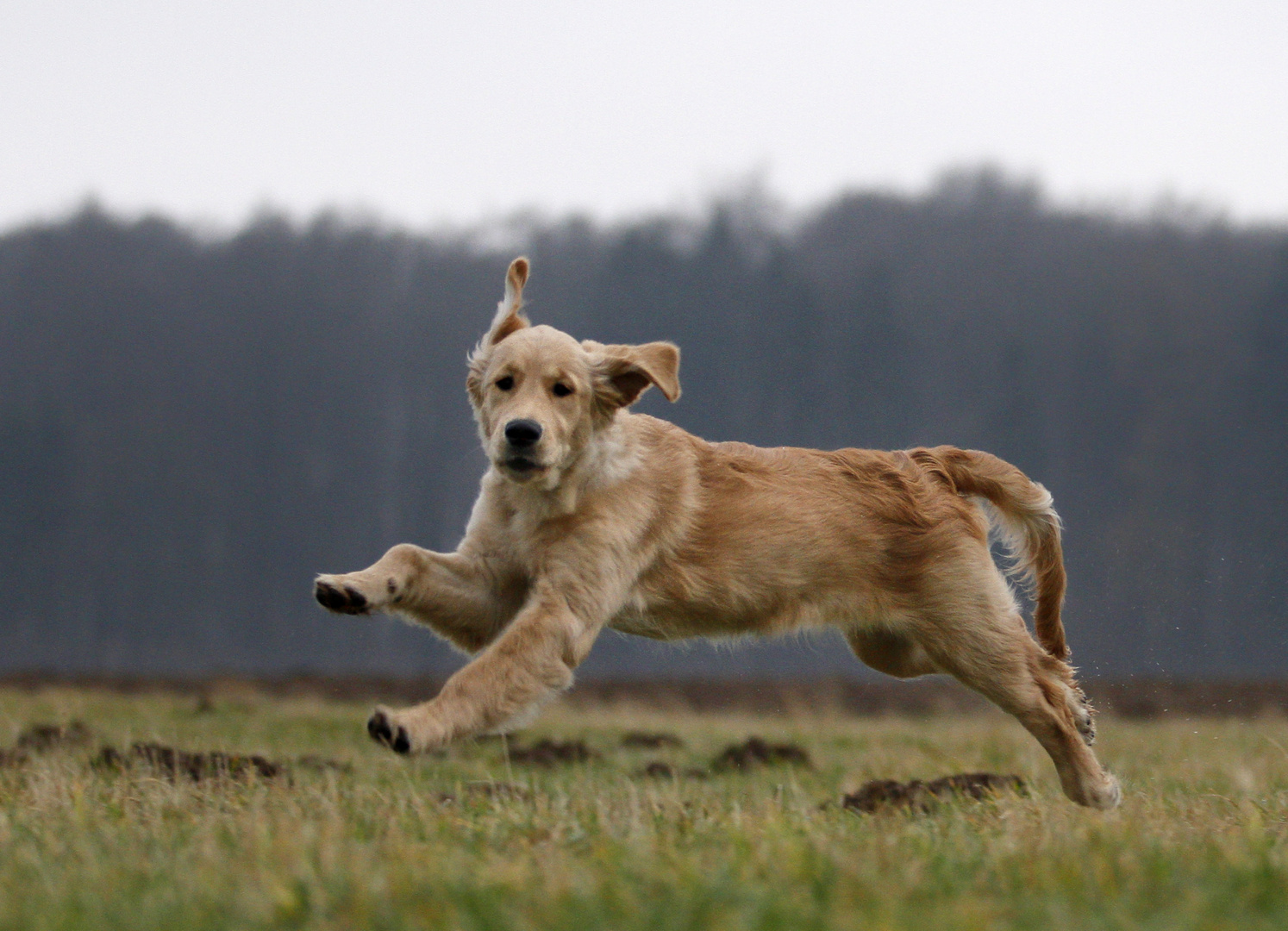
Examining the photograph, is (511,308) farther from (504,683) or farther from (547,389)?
(504,683)

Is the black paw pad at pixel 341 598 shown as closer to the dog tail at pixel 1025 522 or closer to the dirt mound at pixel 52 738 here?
the dog tail at pixel 1025 522

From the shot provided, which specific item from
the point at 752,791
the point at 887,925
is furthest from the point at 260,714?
the point at 887,925

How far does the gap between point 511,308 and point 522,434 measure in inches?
32.3

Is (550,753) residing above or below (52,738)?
below

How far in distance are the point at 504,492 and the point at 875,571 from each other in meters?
1.49

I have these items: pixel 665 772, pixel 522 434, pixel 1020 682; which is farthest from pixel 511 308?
pixel 665 772

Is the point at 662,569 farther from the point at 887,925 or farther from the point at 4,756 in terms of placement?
the point at 4,756

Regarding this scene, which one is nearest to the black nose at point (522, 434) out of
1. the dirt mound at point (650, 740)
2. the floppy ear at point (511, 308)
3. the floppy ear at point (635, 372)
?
the floppy ear at point (635, 372)

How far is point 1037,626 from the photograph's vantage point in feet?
18.1

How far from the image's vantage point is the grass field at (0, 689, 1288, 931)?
7.19 feet

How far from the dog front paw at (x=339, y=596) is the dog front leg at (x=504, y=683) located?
1.33ft

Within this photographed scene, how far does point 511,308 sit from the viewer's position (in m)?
4.95

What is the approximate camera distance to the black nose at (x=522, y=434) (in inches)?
169

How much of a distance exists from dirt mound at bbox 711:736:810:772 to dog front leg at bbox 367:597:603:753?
2757mm
